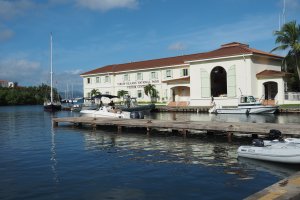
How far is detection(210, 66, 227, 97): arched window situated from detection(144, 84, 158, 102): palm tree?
1015 centimetres

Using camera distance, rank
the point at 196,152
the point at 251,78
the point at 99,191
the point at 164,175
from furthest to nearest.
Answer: the point at 251,78
the point at 196,152
the point at 164,175
the point at 99,191

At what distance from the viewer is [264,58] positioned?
4916cm

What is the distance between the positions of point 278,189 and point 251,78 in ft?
130

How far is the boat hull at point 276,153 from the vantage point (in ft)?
45.0

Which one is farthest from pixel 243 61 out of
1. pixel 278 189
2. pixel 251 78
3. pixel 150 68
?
pixel 278 189

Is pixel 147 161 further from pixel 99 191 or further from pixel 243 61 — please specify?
pixel 243 61

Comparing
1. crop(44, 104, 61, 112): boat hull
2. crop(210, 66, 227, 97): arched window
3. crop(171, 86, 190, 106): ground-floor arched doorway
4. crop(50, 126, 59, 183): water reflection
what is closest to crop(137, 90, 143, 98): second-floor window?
crop(171, 86, 190, 106): ground-floor arched doorway

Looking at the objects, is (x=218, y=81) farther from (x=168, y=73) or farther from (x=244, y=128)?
(x=244, y=128)

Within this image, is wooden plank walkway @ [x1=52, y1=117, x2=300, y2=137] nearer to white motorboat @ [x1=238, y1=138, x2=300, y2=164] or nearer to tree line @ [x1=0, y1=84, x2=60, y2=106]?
white motorboat @ [x1=238, y1=138, x2=300, y2=164]

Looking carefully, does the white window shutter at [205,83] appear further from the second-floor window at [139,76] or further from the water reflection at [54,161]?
the water reflection at [54,161]

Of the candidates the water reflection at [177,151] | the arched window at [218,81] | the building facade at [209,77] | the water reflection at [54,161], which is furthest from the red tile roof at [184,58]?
the water reflection at [54,161]

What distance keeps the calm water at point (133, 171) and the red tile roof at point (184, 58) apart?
29046 mm

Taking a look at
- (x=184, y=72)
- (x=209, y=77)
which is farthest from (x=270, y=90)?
(x=184, y=72)

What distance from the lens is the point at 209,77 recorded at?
5078 cm
